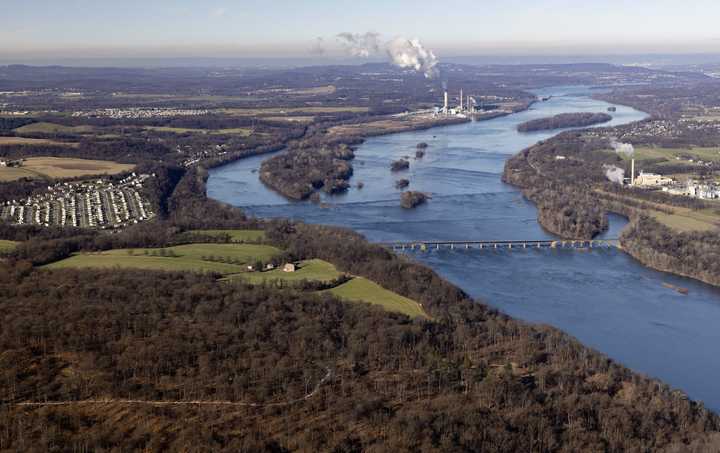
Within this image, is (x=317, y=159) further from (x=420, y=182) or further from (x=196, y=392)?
(x=196, y=392)

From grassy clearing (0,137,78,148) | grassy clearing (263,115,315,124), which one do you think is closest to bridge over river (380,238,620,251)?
grassy clearing (0,137,78,148)

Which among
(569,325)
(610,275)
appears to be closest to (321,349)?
(569,325)

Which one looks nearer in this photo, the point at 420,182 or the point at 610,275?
the point at 610,275

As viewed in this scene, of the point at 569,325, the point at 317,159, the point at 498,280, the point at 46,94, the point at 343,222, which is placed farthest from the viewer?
the point at 46,94

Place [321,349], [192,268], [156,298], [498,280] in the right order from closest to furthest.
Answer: [321,349] → [156,298] → [192,268] → [498,280]

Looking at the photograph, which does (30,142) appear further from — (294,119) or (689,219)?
(689,219)

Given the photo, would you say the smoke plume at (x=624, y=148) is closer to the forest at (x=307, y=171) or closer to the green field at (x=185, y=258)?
the forest at (x=307, y=171)

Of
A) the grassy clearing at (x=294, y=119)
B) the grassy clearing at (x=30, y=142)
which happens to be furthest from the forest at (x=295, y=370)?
the grassy clearing at (x=294, y=119)
